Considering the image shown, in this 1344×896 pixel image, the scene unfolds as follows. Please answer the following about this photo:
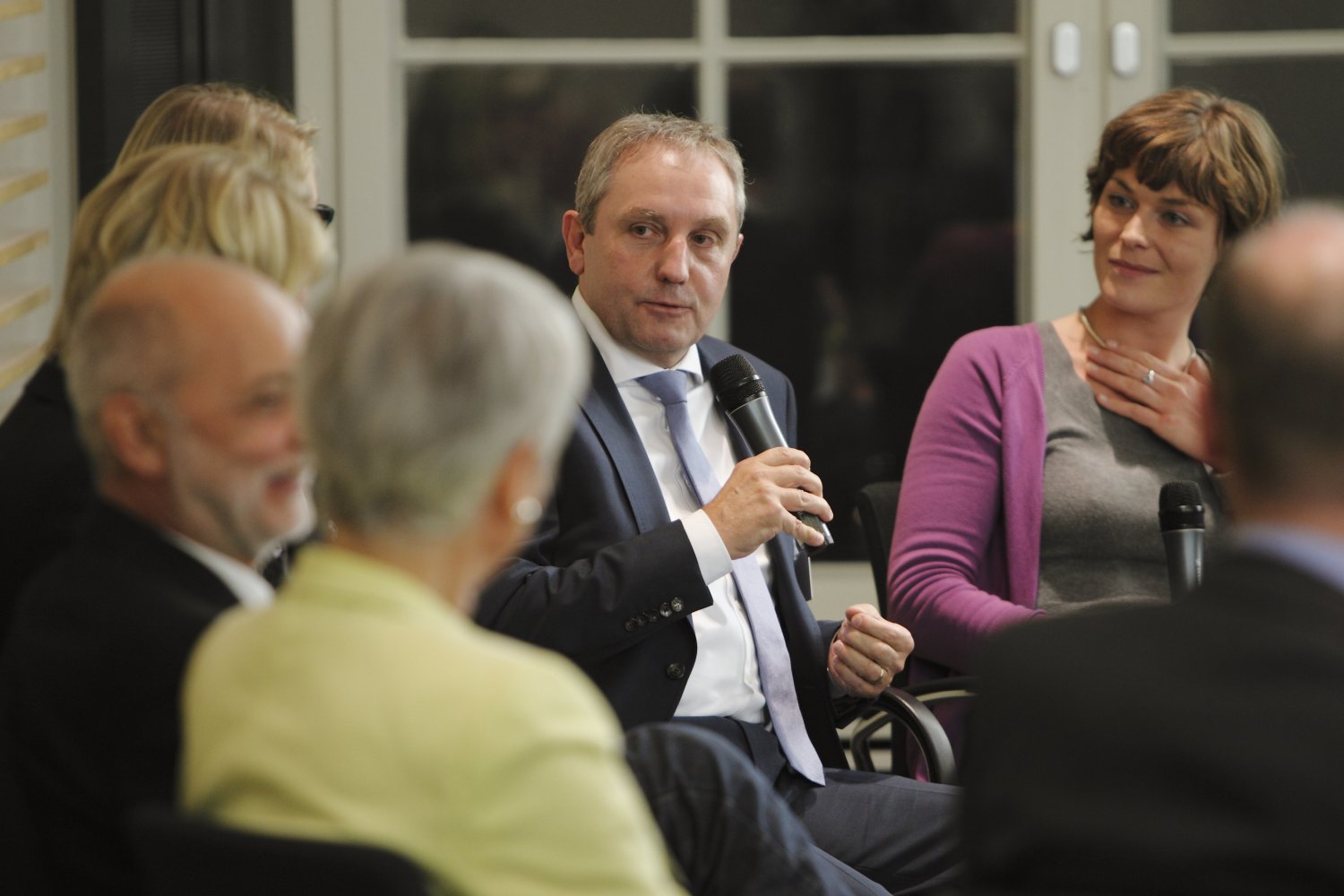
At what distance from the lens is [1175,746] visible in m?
1.05

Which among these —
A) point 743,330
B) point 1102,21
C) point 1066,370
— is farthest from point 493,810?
point 1102,21

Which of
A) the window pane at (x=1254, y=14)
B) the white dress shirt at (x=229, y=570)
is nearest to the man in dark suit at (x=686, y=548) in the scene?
the white dress shirt at (x=229, y=570)

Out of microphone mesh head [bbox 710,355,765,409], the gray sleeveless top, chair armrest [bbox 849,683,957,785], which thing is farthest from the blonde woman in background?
the gray sleeveless top

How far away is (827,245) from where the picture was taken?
3.67 meters

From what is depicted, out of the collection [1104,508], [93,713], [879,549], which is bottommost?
[879,549]

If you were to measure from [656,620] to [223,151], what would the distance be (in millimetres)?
886

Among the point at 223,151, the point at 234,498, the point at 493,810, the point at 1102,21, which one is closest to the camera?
the point at 493,810

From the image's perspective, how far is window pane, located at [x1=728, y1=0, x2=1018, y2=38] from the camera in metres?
3.60

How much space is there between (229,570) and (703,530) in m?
1.01

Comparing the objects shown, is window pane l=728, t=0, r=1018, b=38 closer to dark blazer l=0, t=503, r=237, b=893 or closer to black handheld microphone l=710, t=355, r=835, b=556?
black handheld microphone l=710, t=355, r=835, b=556

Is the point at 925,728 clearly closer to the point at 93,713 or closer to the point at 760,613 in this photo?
the point at 760,613

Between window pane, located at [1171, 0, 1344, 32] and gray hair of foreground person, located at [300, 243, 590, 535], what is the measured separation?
2.91m

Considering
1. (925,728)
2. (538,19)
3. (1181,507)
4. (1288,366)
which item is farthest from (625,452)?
(538,19)

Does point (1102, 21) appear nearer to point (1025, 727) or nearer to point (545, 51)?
point (545, 51)
